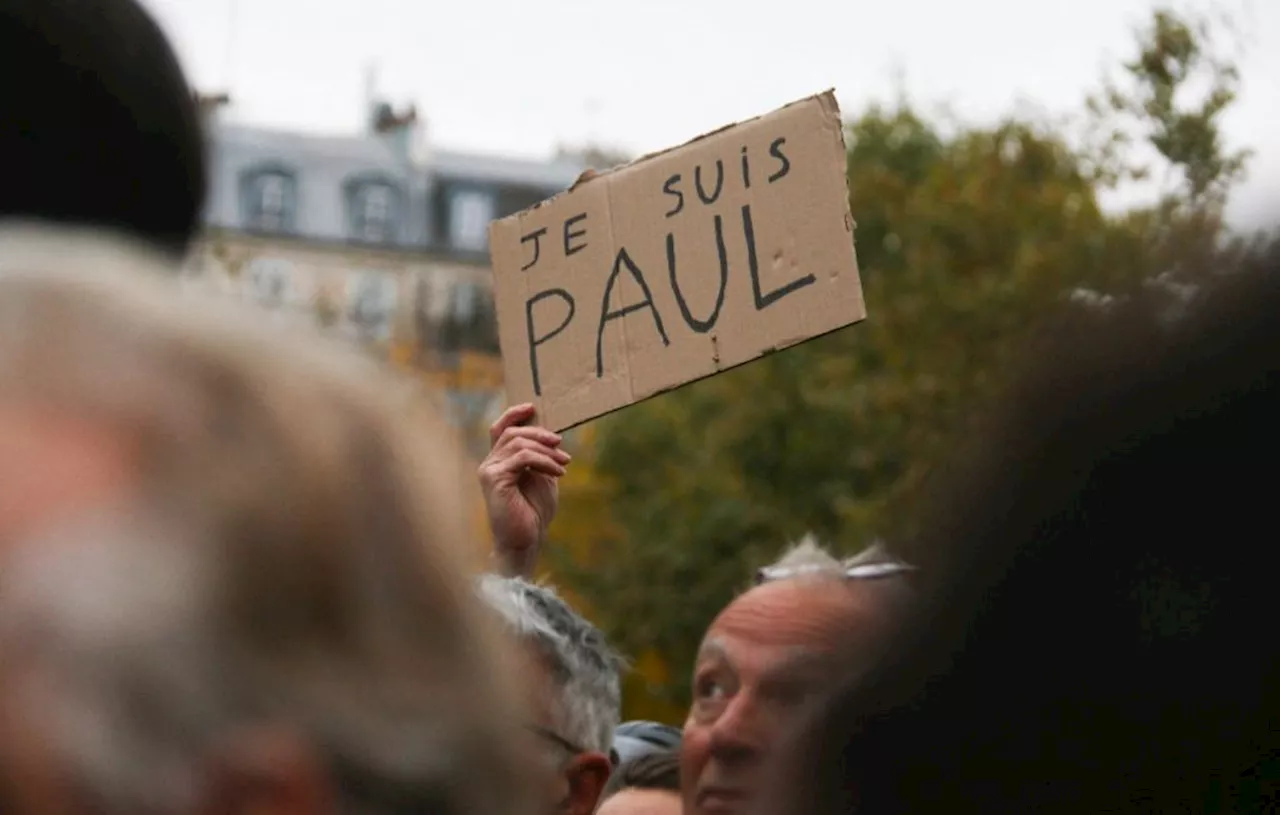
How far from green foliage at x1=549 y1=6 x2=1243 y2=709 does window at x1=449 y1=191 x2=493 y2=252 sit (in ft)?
123

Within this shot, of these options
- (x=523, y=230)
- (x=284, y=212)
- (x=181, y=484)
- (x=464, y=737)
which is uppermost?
(x=284, y=212)

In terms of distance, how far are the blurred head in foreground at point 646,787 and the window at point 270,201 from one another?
63140 millimetres

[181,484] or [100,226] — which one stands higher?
[100,226]

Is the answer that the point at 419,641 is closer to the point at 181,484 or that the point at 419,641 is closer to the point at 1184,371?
the point at 181,484

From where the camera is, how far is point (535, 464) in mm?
3279

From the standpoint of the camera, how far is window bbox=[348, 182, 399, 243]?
6650 centimetres

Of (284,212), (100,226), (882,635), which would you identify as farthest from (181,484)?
(284,212)

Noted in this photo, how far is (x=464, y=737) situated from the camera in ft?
3.15

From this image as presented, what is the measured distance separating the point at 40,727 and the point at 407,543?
17 centimetres

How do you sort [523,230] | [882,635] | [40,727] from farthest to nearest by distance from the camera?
[523,230]
[882,635]
[40,727]

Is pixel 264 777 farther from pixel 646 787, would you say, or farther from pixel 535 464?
pixel 646 787

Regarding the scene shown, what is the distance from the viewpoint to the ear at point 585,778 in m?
2.65

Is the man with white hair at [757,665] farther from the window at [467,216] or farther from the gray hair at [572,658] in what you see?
the window at [467,216]

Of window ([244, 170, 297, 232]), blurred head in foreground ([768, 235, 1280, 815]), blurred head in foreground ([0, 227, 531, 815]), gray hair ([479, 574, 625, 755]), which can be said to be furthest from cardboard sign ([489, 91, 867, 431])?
window ([244, 170, 297, 232])
